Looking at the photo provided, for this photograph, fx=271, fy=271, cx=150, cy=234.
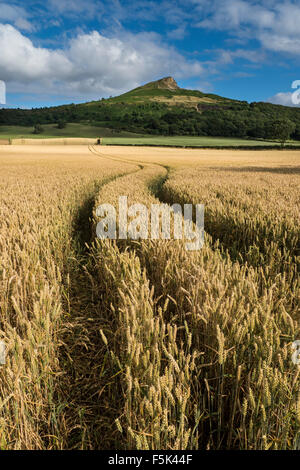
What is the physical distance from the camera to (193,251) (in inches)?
123

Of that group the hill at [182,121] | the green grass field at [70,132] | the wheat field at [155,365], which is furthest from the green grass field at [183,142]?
the wheat field at [155,365]

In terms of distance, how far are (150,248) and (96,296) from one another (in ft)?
2.97

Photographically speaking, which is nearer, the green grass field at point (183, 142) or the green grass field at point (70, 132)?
the green grass field at point (183, 142)

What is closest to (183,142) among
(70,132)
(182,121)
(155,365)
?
(182,121)

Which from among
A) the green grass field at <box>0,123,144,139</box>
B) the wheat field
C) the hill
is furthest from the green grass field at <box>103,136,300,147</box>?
the wheat field

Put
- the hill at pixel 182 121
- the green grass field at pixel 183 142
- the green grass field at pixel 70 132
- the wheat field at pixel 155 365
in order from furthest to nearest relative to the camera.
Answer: the hill at pixel 182 121 < the green grass field at pixel 70 132 < the green grass field at pixel 183 142 < the wheat field at pixel 155 365

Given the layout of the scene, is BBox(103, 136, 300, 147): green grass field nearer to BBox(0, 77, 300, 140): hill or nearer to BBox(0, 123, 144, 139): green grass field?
BBox(0, 123, 144, 139): green grass field

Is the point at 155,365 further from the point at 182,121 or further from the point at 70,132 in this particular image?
the point at 182,121

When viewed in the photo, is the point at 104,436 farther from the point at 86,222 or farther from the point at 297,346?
the point at 86,222

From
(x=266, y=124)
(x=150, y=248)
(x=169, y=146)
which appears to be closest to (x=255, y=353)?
(x=150, y=248)

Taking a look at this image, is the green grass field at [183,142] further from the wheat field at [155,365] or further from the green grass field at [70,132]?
the wheat field at [155,365]

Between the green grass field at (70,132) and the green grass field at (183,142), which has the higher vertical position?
the green grass field at (70,132)

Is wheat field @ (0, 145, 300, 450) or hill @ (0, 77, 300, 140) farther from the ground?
hill @ (0, 77, 300, 140)
